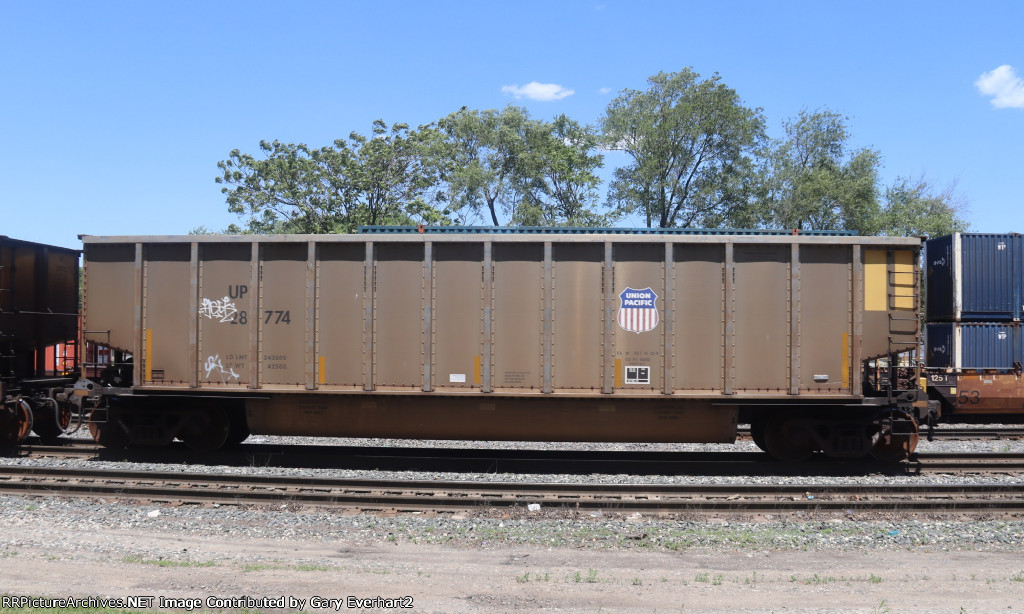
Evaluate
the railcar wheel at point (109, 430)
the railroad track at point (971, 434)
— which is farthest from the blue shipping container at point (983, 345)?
the railcar wheel at point (109, 430)

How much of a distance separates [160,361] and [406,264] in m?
4.64

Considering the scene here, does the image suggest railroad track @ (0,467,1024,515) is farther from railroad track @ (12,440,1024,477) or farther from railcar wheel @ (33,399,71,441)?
railcar wheel @ (33,399,71,441)

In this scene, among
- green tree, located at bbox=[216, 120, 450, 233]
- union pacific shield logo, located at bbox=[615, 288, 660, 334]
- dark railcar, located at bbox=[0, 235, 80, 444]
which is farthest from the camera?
green tree, located at bbox=[216, 120, 450, 233]

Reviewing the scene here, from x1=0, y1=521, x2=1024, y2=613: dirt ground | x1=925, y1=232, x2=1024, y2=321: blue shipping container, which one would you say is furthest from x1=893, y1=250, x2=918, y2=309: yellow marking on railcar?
x1=925, y1=232, x2=1024, y2=321: blue shipping container

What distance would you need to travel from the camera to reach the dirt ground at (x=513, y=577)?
5.73m

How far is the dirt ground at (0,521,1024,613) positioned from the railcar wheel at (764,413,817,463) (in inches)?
144

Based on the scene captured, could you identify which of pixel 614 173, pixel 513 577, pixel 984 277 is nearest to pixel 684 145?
pixel 614 173

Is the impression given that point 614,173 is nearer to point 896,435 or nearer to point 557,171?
point 557,171

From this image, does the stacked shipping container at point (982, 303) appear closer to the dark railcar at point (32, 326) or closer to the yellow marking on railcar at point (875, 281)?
the yellow marking on railcar at point (875, 281)

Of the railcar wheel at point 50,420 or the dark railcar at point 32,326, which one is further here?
the railcar wheel at point 50,420

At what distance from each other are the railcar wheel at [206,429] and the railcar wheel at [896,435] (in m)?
11.2

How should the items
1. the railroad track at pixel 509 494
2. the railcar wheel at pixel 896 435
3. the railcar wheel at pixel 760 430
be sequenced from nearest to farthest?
1. the railroad track at pixel 509 494
2. the railcar wheel at pixel 896 435
3. the railcar wheel at pixel 760 430

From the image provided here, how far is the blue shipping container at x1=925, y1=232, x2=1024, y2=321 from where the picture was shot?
14805 millimetres

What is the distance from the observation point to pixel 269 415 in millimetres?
11305
